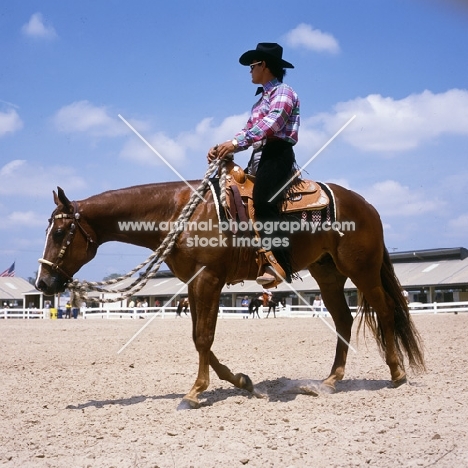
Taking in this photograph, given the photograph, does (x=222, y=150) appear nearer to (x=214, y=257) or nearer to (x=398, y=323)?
(x=214, y=257)

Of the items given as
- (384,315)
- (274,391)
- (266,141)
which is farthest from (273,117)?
(274,391)

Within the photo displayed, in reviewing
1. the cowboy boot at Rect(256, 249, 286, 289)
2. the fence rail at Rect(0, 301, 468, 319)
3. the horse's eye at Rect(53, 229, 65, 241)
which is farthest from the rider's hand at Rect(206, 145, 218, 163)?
the fence rail at Rect(0, 301, 468, 319)

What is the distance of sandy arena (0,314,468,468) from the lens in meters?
4.12

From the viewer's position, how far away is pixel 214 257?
6.37 m

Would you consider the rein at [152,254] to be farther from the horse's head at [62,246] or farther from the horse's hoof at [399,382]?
the horse's hoof at [399,382]

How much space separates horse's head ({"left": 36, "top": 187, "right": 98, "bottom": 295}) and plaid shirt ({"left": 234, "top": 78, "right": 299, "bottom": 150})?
6.62ft

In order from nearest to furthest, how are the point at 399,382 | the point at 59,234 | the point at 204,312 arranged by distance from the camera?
the point at 204,312, the point at 59,234, the point at 399,382

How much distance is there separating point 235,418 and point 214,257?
176 centimetres

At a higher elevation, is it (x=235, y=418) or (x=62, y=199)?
(x=62, y=199)

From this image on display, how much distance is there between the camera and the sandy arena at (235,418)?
4.12 metres

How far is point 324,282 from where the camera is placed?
25.8ft

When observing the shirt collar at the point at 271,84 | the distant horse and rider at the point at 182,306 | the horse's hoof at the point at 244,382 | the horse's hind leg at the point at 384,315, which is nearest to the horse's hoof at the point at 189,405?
the horse's hoof at the point at 244,382

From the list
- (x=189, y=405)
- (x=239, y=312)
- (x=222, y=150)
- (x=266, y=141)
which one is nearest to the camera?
(x=189, y=405)

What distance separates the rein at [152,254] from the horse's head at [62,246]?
1 cm
